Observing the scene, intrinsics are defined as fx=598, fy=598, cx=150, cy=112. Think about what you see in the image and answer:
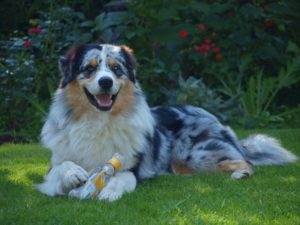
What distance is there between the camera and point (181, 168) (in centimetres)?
580

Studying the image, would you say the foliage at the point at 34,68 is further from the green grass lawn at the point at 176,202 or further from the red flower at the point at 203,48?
the green grass lawn at the point at 176,202

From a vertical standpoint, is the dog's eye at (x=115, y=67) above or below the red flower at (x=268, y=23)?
above

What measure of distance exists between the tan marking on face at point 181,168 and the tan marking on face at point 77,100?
1.20 meters

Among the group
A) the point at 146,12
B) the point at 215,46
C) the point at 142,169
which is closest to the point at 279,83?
the point at 215,46

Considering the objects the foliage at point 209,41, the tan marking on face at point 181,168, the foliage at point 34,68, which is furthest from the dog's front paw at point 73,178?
the foliage at point 209,41

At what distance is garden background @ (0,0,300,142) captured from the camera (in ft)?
28.5

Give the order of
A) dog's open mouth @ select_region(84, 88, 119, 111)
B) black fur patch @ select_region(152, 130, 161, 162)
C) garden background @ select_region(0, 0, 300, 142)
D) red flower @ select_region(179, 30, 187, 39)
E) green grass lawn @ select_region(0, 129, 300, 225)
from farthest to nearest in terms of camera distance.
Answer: red flower @ select_region(179, 30, 187, 39) → garden background @ select_region(0, 0, 300, 142) → black fur patch @ select_region(152, 130, 161, 162) → dog's open mouth @ select_region(84, 88, 119, 111) → green grass lawn @ select_region(0, 129, 300, 225)

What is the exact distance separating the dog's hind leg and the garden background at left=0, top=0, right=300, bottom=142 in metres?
3.06

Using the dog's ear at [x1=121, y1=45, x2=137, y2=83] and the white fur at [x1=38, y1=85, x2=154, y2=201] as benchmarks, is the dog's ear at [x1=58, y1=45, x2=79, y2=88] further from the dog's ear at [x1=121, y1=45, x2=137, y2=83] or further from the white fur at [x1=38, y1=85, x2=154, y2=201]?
the dog's ear at [x1=121, y1=45, x2=137, y2=83]

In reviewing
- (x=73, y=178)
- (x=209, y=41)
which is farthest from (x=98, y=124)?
(x=209, y=41)

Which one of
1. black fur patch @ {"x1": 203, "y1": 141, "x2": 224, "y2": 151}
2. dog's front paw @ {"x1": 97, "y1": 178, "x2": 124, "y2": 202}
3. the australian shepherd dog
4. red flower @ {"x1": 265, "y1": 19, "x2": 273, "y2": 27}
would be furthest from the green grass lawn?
red flower @ {"x1": 265, "y1": 19, "x2": 273, "y2": 27}

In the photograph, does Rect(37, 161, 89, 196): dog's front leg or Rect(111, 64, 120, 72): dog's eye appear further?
Rect(111, 64, 120, 72): dog's eye

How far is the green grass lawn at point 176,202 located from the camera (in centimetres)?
378

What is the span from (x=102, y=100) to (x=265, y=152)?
2005 mm
